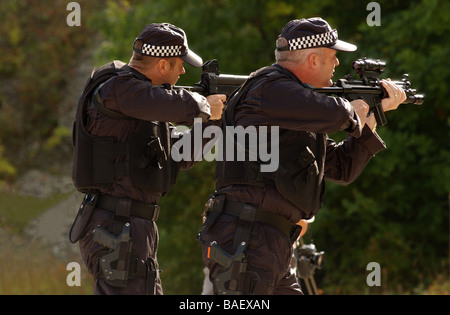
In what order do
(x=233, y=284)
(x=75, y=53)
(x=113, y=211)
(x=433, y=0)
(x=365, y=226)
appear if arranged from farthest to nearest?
1. (x=75, y=53)
2. (x=365, y=226)
3. (x=433, y=0)
4. (x=113, y=211)
5. (x=233, y=284)

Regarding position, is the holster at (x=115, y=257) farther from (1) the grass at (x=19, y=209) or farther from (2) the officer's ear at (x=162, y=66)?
(1) the grass at (x=19, y=209)

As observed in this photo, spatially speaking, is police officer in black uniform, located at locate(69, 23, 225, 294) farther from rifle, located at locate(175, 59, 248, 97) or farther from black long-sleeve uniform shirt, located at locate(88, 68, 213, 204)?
rifle, located at locate(175, 59, 248, 97)

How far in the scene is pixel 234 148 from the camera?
202 inches

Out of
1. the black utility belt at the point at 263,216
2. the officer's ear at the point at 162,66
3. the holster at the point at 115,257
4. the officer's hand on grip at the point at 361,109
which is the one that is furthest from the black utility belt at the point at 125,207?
the officer's hand on grip at the point at 361,109

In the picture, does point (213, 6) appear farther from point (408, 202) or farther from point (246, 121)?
point (246, 121)

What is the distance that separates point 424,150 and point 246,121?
6464 mm

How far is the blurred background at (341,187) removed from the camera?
10719 mm

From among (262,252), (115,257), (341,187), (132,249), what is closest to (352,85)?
(262,252)

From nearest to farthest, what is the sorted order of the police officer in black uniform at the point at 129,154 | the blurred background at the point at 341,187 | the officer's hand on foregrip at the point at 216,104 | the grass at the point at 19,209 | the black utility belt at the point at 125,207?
1. the police officer in black uniform at the point at 129,154
2. the black utility belt at the point at 125,207
3. the officer's hand on foregrip at the point at 216,104
4. the blurred background at the point at 341,187
5. the grass at the point at 19,209

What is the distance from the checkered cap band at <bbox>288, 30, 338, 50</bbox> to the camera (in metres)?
5.14

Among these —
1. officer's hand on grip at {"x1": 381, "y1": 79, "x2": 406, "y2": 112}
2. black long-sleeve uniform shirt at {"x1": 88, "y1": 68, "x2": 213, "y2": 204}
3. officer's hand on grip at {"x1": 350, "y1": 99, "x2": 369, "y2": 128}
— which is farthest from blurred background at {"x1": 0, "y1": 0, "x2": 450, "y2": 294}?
black long-sleeve uniform shirt at {"x1": 88, "y1": 68, "x2": 213, "y2": 204}
